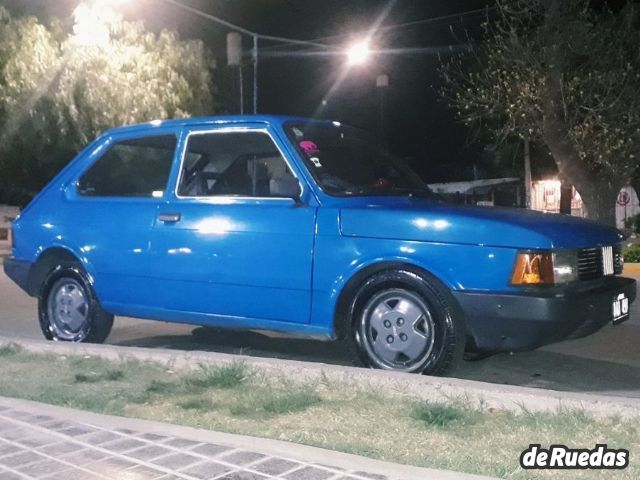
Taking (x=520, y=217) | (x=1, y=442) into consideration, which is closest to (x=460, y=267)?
(x=520, y=217)

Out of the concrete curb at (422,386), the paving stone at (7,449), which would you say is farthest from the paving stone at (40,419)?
the concrete curb at (422,386)

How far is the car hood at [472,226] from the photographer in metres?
4.91

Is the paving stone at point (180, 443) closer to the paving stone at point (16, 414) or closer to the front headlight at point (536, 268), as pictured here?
the paving stone at point (16, 414)

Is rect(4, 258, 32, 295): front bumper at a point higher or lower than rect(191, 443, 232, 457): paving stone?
higher

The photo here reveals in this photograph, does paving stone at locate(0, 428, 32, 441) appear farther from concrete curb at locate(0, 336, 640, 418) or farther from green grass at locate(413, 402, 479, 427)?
green grass at locate(413, 402, 479, 427)

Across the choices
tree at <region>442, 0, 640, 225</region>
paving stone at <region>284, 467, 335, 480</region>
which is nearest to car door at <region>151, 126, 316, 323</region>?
paving stone at <region>284, 467, 335, 480</region>

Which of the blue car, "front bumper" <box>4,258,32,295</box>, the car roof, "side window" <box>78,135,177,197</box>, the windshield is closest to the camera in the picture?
the blue car

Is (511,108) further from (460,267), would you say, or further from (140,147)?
(460,267)

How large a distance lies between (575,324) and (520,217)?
0.75 metres

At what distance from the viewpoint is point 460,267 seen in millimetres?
5027

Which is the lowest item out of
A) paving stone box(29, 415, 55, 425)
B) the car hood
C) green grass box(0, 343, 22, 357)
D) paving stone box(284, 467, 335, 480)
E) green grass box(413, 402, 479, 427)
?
paving stone box(284, 467, 335, 480)

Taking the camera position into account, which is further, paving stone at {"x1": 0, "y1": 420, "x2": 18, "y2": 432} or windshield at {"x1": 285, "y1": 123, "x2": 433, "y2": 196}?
windshield at {"x1": 285, "y1": 123, "x2": 433, "y2": 196}

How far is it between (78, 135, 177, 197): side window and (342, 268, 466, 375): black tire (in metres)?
1.92

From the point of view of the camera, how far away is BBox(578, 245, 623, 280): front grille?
17.0 feet
